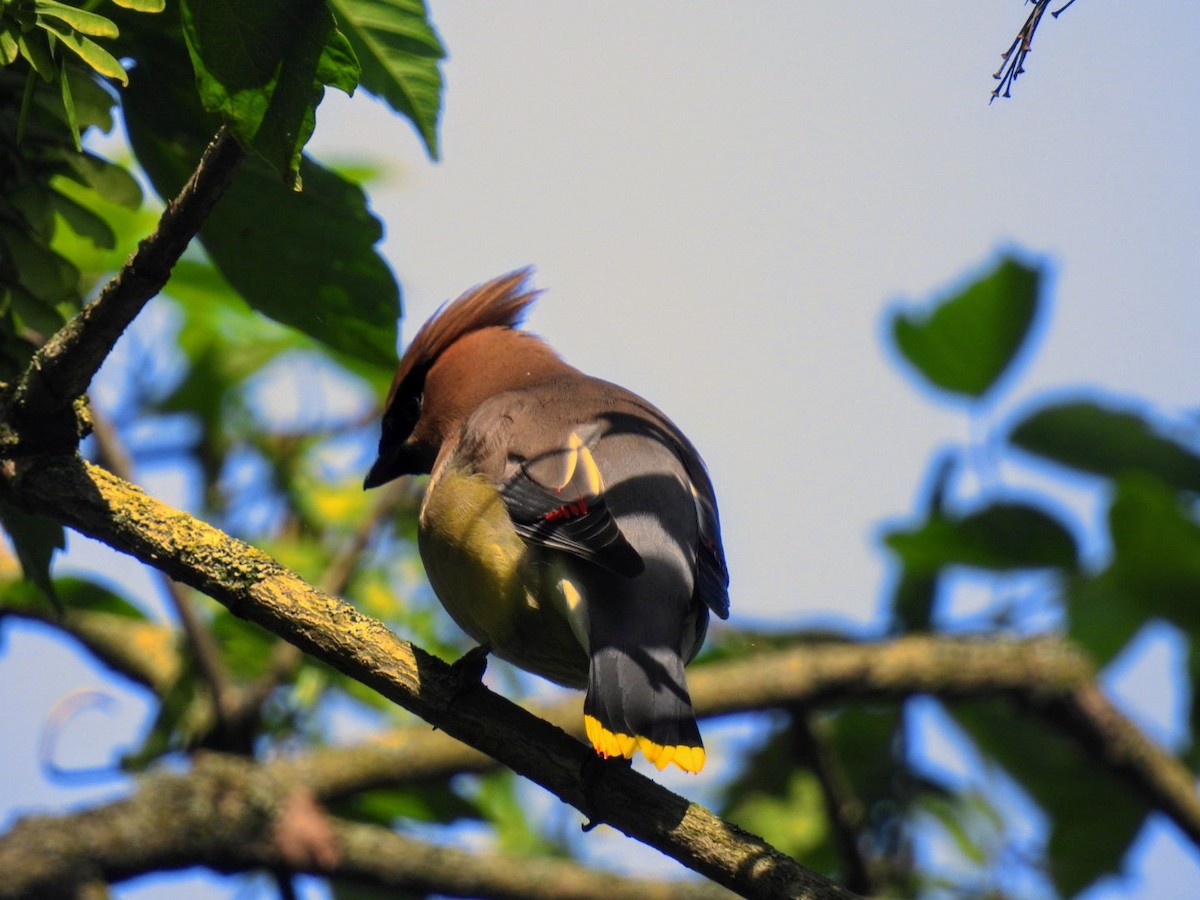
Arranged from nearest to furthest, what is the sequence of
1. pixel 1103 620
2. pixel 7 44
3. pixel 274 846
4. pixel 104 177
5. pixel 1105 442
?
1. pixel 7 44
2. pixel 104 177
3. pixel 1103 620
4. pixel 274 846
5. pixel 1105 442

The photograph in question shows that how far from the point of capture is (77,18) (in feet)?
6.95

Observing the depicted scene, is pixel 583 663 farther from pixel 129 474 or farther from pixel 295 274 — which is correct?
pixel 129 474

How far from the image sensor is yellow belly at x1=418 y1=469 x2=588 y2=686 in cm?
361

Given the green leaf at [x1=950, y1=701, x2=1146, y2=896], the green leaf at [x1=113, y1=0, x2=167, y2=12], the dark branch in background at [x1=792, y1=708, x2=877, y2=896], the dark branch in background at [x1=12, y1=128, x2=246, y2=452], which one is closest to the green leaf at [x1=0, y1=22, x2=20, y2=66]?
the green leaf at [x1=113, y1=0, x2=167, y2=12]

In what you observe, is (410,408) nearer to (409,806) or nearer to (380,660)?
(409,806)

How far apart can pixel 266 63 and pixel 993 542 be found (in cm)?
345

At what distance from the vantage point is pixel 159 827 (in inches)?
176

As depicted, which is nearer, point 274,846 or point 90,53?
point 90,53

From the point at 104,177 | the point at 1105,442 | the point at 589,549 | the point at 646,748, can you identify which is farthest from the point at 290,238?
the point at 1105,442

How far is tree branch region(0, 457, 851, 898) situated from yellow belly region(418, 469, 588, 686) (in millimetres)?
715

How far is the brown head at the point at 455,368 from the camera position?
4.73 metres

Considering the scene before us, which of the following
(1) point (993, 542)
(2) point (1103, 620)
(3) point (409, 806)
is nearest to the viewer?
(2) point (1103, 620)

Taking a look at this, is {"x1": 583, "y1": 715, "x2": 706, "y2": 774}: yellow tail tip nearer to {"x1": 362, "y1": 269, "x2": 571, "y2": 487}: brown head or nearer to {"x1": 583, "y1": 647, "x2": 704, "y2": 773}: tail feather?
{"x1": 583, "y1": 647, "x2": 704, "y2": 773}: tail feather

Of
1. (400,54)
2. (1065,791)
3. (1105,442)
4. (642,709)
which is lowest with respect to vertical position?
(642,709)
